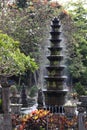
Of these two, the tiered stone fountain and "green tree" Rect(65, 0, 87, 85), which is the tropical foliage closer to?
the tiered stone fountain

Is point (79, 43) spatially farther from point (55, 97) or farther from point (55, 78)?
point (55, 97)

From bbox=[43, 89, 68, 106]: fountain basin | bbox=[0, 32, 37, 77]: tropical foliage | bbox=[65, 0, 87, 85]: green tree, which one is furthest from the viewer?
bbox=[65, 0, 87, 85]: green tree

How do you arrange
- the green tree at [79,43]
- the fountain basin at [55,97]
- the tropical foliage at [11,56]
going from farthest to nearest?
the green tree at [79,43], the fountain basin at [55,97], the tropical foliage at [11,56]

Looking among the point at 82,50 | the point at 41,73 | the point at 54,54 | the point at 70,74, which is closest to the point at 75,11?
the point at 82,50

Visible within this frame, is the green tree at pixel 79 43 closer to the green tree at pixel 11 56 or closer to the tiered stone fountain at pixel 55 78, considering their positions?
the tiered stone fountain at pixel 55 78

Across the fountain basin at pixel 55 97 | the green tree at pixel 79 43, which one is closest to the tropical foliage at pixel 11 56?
the fountain basin at pixel 55 97

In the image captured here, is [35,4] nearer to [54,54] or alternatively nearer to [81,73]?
[81,73]

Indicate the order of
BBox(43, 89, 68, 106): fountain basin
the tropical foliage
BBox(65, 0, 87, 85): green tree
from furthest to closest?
BBox(65, 0, 87, 85): green tree, BBox(43, 89, 68, 106): fountain basin, the tropical foliage

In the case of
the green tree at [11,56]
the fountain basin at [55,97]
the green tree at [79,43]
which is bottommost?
the fountain basin at [55,97]

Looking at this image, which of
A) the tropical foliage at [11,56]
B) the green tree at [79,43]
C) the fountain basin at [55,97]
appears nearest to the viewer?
the tropical foliage at [11,56]

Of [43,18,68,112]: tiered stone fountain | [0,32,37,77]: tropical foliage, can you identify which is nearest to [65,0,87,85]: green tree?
[43,18,68,112]: tiered stone fountain

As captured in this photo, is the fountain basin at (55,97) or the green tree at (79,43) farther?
the green tree at (79,43)

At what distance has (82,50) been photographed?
3512 cm

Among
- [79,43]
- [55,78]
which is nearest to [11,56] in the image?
[55,78]
